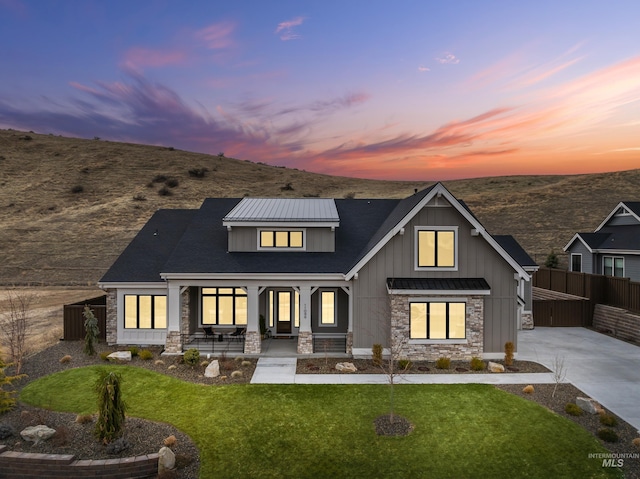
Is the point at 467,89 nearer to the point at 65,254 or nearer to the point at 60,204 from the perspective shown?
the point at 65,254

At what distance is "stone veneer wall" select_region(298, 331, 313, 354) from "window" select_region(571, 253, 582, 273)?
26133mm

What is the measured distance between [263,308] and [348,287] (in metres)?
5.36

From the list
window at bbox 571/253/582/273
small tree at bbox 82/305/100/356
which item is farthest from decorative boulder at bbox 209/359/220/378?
window at bbox 571/253/582/273

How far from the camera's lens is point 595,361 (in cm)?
1634

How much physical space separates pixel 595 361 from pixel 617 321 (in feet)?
22.0

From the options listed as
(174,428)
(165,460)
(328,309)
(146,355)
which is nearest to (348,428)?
(165,460)

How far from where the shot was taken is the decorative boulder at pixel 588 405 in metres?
11.4

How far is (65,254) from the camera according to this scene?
1980 inches

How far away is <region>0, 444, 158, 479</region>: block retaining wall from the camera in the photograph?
840 cm

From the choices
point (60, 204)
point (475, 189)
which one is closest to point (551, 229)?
point (475, 189)

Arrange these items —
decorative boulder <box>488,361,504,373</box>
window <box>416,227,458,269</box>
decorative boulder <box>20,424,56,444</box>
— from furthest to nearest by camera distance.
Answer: window <box>416,227,458,269</box> < decorative boulder <box>488,361,504,373</box> < decorative boulder <box>20,424,56,444</box>

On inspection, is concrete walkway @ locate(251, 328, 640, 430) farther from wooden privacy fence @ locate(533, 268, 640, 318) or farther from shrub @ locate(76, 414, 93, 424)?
shrub @ locate(76, 414, 93, 424)

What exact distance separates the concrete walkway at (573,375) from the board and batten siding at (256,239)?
19.2ft

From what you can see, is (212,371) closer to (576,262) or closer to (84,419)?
(84,419)
